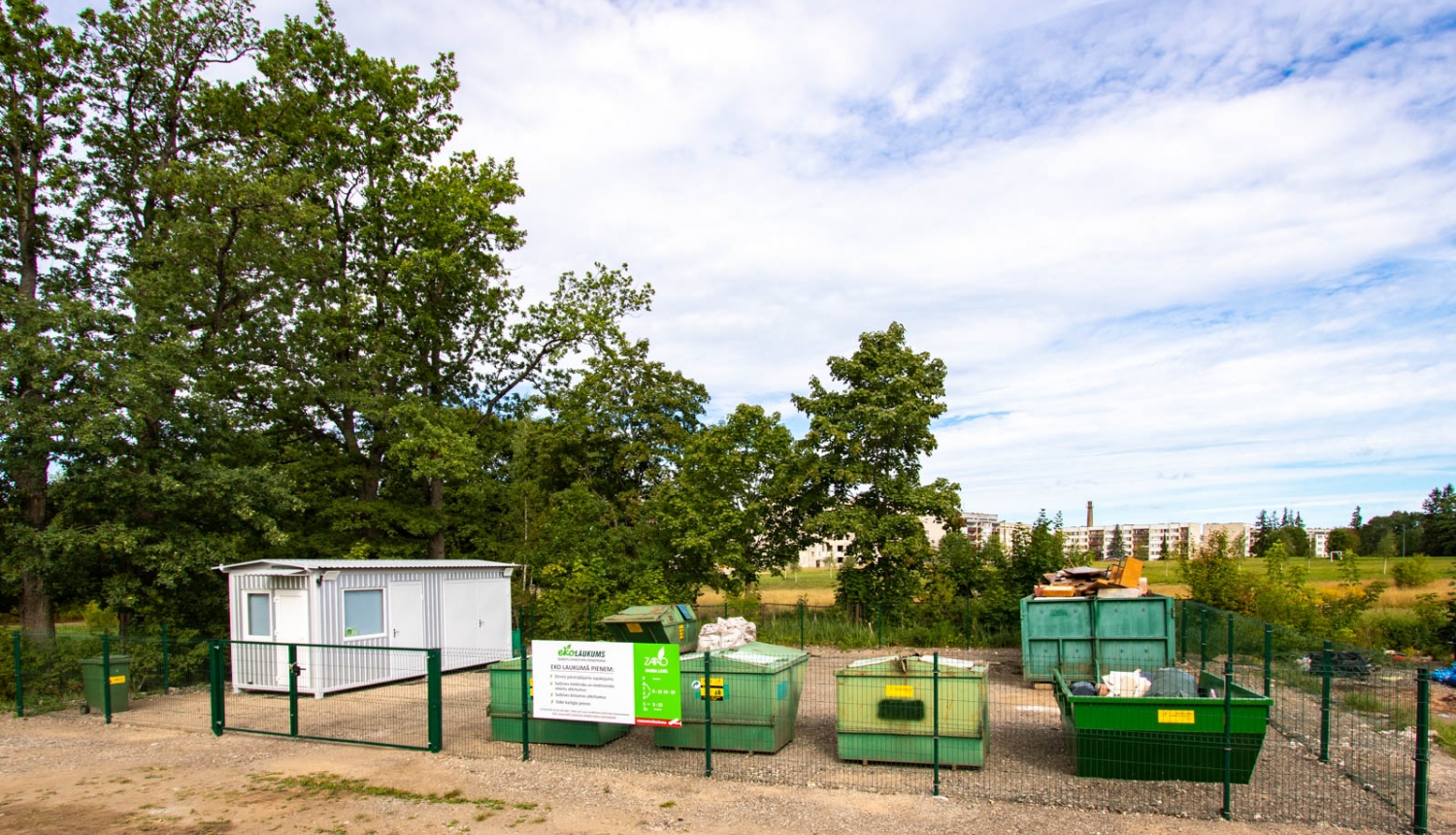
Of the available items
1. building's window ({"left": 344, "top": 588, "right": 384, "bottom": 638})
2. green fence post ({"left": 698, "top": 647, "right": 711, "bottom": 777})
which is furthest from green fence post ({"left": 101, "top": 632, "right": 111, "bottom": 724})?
green fence post ({"left": 698, "top": 647, "right": 711, "bottom": 777})

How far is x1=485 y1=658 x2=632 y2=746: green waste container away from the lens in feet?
36.3

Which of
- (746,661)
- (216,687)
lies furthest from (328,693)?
(746,661)

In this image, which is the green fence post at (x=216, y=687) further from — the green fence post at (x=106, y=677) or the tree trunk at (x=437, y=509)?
the tree trunk at (x=437, y=509)

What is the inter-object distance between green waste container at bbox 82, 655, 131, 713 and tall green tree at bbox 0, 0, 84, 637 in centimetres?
222

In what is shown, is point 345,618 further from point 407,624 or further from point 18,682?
point 18,682

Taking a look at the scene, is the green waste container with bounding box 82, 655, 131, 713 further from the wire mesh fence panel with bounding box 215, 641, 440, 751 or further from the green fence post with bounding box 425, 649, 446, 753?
the green fence post with bounding box 425, 649, 446, 753

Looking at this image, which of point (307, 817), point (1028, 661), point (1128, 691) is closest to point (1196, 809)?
point (1128, 691)

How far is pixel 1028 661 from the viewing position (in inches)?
610

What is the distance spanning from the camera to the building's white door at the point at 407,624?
17.0 m

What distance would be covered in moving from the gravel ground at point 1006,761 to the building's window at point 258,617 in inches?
69.1

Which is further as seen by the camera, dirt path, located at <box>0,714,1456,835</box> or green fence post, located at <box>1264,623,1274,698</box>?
green fence post, located at <box>1264,623,1274,698</box>

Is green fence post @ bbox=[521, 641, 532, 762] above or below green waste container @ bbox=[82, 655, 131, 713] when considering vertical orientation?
above

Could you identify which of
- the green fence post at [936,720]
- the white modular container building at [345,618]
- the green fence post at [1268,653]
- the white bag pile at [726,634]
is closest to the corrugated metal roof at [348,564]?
the white modular container building at [345,618]

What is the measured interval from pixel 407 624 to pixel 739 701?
9538mm
